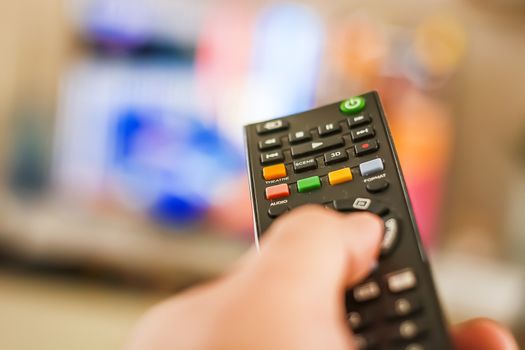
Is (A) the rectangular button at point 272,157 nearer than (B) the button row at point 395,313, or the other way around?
(B) the button row at point 395,313

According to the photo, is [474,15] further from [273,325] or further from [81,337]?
[273,325]

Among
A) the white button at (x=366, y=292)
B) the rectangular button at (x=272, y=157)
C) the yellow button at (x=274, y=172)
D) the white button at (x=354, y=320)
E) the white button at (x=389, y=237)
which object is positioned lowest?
the white button at (x=354, y=320)

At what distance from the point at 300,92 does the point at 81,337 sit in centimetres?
63

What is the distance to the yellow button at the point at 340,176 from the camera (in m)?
0.46

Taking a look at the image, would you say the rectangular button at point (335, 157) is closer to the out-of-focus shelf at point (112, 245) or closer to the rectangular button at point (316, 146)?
the rectangular button at point (316, 146)

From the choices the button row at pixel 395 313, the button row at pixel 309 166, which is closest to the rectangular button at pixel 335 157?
the button row at pixel 309 166

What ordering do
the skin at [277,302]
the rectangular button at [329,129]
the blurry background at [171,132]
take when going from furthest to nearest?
the blurry background at [171,132]
the rectangular button at [329,129]
the skin at [277,302]

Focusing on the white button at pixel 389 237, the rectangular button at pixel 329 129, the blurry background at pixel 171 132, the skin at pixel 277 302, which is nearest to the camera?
the skin at pixel 277 302

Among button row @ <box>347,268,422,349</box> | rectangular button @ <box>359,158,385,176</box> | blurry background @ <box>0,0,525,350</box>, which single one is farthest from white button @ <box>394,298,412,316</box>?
blurry background @ <box>0,0,525,350</box>

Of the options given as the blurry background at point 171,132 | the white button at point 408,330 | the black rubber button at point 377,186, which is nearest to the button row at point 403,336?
the white button at point 408,330

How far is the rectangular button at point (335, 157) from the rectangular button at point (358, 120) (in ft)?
0.09

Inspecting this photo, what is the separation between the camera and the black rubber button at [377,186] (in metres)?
0.45

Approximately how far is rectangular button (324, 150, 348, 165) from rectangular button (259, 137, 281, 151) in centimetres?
4

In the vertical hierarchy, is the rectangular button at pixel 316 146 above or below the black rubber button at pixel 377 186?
above
